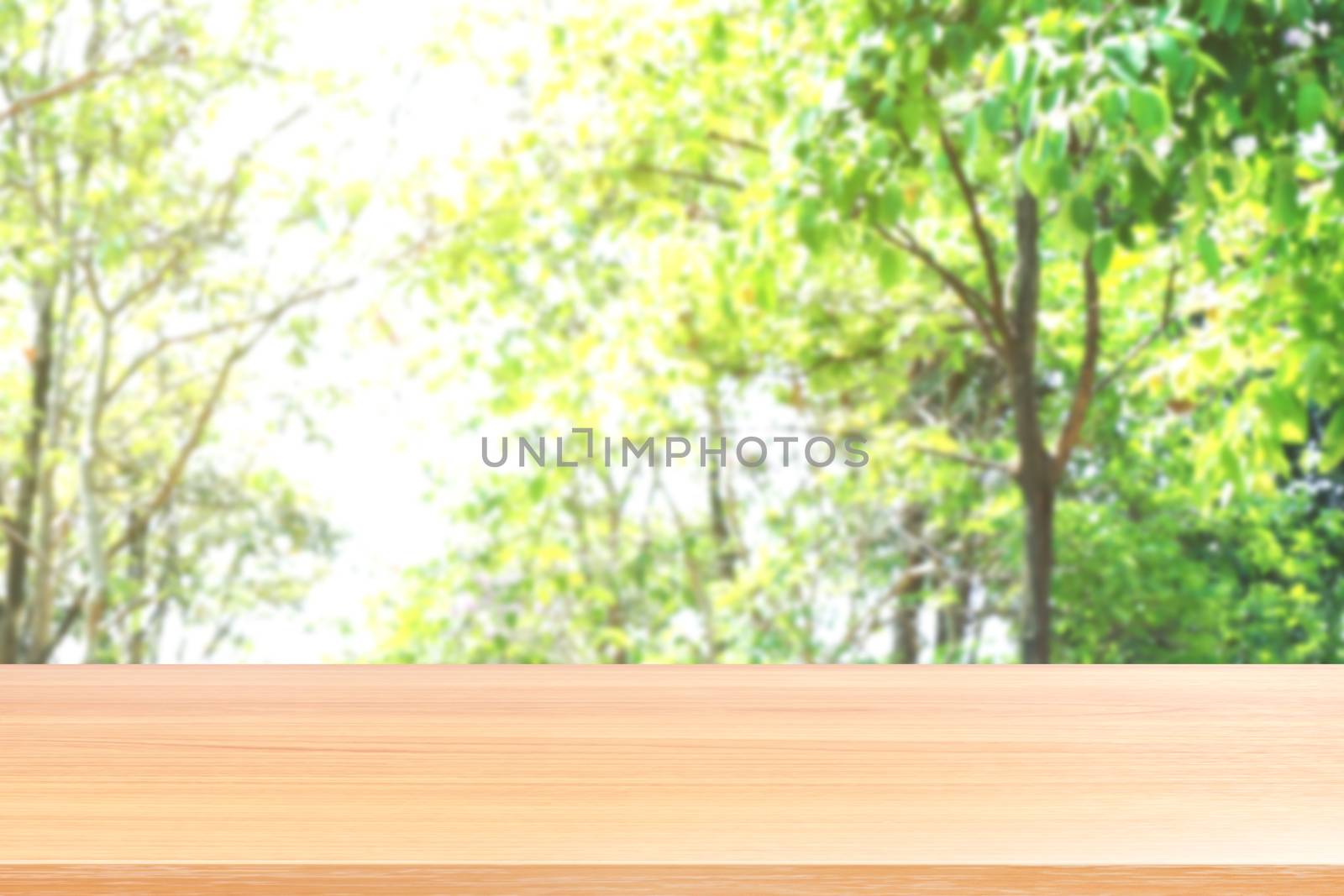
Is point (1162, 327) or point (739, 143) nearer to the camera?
point (1162, 327)

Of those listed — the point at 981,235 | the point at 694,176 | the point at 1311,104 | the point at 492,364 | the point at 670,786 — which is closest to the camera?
the point at 670,786

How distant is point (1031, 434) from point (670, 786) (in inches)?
77.2

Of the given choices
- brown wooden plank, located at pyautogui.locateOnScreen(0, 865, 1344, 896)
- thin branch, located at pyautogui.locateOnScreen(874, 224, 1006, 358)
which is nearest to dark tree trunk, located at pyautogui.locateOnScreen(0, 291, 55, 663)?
thin branch, located at pyautogui.locateOnScreen(874, 224, 1006, 358)

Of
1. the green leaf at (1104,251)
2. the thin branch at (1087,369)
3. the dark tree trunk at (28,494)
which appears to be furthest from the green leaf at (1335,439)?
the dark tree trunk at (28,494)

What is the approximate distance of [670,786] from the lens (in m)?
0.46

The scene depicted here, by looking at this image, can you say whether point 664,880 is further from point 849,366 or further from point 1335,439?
point 849,366

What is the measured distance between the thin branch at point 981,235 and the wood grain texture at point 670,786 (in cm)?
149

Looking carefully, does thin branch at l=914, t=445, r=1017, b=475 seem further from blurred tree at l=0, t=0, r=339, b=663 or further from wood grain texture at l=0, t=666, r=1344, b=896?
wood grain texture at l=0, t=666, r=1344, b=896

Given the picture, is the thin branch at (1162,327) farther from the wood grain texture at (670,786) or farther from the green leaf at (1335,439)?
the wood grain texture at (670,786)

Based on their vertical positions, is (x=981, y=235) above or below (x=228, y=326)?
above

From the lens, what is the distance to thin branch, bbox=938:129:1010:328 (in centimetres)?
212

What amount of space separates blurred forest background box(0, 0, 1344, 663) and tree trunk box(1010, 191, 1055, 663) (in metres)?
0.11

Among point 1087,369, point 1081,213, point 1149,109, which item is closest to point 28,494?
point 1087,369

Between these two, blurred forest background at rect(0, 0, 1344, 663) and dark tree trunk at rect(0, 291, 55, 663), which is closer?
blurred forest background at rect(0, 0, 1344, 663)
